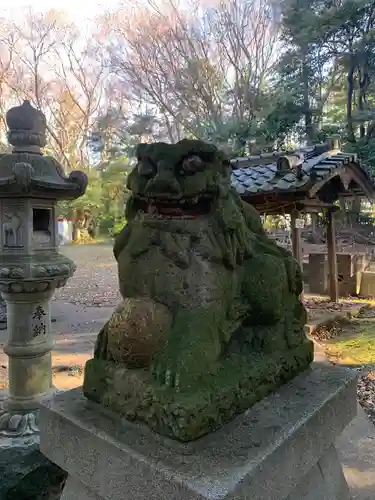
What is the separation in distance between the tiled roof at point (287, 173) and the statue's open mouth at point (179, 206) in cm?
356

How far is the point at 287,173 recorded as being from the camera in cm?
521

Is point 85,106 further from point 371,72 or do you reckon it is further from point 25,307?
point 25,307

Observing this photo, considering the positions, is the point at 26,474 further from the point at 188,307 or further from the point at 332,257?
the point at 332,257

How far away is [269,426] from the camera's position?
1.15 meters

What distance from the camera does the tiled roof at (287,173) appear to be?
195 inches

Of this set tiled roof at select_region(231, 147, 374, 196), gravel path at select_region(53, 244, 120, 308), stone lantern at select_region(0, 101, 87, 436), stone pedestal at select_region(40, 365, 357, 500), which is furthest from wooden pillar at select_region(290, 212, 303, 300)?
stone pedestal at select_region(40, 365, 357, 500)

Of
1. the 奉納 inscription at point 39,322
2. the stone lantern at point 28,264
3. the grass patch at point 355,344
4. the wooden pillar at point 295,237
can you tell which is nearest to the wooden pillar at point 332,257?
the grass patch at point 355,344

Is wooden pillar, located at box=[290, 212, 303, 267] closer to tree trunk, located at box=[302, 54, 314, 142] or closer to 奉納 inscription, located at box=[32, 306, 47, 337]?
奉納 inscription, located at box=[32, 306, 47, 337]

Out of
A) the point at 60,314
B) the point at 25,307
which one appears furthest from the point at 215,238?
the point at 60,314

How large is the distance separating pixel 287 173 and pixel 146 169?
4296mm

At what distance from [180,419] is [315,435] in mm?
505

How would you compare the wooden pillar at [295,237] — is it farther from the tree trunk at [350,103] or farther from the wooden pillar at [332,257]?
the tree trunk at [350,103]

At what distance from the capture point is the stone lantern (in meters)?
2.26

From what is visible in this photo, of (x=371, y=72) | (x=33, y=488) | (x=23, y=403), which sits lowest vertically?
(x=33, y=488)
